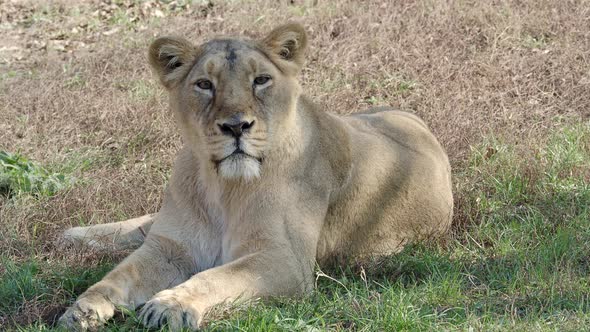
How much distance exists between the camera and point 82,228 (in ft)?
18.0

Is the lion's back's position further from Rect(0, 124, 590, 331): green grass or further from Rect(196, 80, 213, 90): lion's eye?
Rect(196, 80, 213, 90): lion's eye

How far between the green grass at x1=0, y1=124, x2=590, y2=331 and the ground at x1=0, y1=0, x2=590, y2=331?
0.01 metres

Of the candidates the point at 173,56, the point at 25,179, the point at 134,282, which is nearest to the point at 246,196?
the point at 134,282

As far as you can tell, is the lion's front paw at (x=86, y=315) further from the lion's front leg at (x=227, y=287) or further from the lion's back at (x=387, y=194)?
the lion's back at (x=387, y=194)

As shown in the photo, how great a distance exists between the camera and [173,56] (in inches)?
187

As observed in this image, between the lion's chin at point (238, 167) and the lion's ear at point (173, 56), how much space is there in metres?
0.53

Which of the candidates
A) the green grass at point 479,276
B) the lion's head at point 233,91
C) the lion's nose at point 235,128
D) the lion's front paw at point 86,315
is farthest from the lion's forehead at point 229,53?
the lion's front paw at point 86,315

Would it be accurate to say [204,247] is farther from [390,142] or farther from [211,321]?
[390,142]

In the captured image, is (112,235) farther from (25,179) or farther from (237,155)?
(237,155)

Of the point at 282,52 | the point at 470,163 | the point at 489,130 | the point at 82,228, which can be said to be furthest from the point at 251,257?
the point at 489,130

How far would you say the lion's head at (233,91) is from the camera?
4.42 meters

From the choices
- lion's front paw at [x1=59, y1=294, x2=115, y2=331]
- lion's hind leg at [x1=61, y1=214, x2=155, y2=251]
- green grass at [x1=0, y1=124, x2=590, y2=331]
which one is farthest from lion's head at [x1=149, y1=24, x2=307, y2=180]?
lion's hind leg at [x1=61, y1=214, x2=155, y2=251]

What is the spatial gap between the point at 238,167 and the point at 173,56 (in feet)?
2.26

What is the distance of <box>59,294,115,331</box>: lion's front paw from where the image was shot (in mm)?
4102
